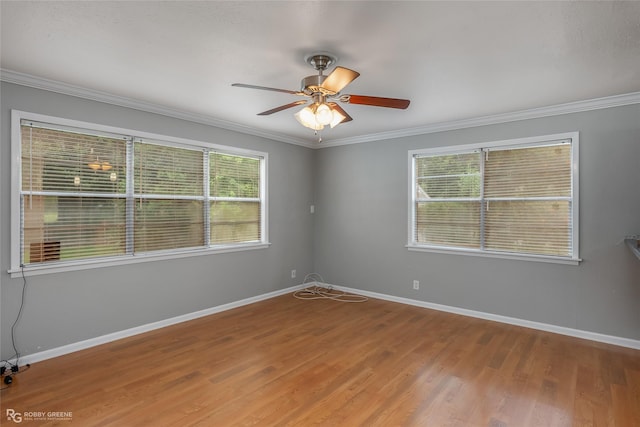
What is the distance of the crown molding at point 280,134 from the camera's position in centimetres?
301

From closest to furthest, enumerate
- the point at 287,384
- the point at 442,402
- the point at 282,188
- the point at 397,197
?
1. the point at 442,402
2. the point at 287,384
3. the point at 397,197
4. the point at 282,188

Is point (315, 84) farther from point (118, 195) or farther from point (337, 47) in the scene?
point (118, 195)

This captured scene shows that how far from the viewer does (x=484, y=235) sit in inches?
168

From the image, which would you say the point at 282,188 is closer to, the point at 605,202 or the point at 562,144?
the point at 562,144

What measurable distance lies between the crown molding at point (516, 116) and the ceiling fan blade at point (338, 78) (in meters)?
2.58

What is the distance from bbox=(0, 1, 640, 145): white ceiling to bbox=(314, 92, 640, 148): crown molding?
179 mm

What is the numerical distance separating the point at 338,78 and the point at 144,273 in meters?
2.97

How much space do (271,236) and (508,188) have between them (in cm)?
324

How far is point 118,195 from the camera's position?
3.54 m

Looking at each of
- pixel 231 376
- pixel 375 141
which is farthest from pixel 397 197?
pixel 231 376

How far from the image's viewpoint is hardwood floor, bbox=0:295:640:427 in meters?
2.27

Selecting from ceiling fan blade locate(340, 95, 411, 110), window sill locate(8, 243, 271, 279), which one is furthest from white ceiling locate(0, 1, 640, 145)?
window sill locate(8, 243, 271, 279)

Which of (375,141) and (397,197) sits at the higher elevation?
(375,141)

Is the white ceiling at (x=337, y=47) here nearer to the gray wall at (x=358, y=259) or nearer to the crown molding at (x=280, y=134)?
the crown molding at (x=280, y=134)
